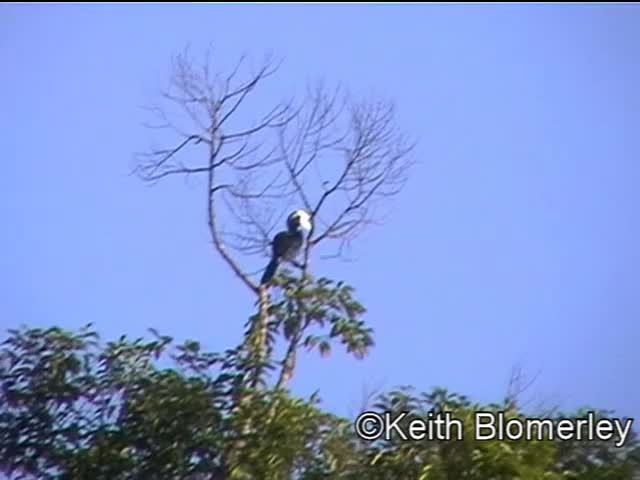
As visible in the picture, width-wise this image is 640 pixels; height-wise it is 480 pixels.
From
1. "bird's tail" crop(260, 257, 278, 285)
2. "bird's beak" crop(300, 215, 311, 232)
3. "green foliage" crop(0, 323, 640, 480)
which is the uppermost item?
"bird's beak" crop(300, 215, 311, 232)

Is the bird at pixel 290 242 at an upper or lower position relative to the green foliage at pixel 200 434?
upper

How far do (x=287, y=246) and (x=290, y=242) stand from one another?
0.02 m

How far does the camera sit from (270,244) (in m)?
6.60

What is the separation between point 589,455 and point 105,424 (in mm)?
1835

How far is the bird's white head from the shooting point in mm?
6562

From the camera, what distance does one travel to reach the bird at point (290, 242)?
21.5ft

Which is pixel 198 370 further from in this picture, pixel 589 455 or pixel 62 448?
pixel 589 455

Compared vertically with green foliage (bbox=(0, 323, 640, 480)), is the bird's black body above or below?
above

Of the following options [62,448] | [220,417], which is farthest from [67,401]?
[220,417]

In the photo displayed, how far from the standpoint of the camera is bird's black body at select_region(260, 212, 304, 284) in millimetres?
6539

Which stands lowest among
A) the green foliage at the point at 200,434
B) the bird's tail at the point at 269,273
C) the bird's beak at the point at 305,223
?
the green foliage at the point at 200,434

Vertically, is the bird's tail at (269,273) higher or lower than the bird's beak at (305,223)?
lower

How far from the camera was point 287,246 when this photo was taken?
6.55m

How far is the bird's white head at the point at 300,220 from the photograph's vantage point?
21.5 ft
